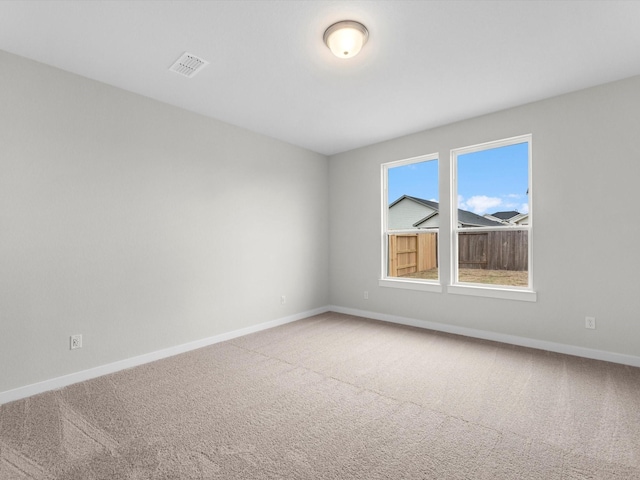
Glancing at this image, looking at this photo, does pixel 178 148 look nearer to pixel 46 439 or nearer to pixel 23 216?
pixel 23 216

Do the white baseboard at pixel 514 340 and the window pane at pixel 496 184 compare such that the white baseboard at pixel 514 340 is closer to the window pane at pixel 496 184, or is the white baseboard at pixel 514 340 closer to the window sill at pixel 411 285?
the window sill at pixel 411 285

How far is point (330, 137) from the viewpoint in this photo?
4.46 m

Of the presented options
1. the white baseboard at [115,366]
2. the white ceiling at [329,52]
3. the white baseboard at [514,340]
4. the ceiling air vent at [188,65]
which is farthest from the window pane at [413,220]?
the ceiling air vent at [188,65]

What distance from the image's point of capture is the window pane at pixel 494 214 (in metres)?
3.60

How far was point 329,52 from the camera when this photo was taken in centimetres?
248

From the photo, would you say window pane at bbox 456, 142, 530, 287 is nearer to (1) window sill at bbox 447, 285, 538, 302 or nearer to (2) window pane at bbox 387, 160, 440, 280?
(1) window sill at bbox 447, 285, 538, 302

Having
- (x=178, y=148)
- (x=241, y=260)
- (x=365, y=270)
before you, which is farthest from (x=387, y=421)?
(x=178, y=148)

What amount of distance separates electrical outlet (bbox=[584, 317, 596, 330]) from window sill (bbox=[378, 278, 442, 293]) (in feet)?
4.79

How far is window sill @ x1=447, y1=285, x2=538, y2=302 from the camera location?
3449 mm

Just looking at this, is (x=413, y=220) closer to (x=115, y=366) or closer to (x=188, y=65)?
(x=188, y=65)

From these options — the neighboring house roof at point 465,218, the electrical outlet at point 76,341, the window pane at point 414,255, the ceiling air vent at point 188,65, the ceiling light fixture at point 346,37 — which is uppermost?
the ceiling air vent at point 188,65

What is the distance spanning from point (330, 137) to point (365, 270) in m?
2.04

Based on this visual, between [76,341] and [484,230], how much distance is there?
14.3ft

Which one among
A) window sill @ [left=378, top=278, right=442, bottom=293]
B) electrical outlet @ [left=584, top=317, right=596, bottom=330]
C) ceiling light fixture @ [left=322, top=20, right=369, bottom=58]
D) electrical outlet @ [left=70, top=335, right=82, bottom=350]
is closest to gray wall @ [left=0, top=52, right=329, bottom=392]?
electrical outlet @ [left=70, top=335, right=82, bottom=350]
